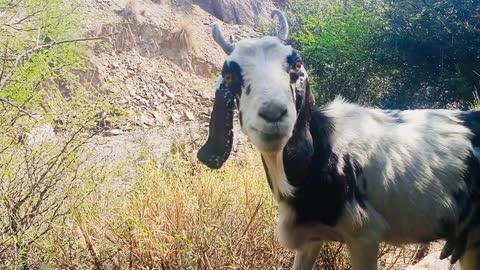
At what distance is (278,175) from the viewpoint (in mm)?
2590

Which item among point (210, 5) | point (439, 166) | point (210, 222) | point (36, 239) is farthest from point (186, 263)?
point (210, 5)

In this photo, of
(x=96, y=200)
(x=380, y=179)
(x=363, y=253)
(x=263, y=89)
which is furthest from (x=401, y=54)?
(x=263, y=89)

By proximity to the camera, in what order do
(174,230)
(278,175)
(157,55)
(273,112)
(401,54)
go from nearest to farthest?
(273,112) → (278,175) → (174,230) → (401,54) → (157,55)

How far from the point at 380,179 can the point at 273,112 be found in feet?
2.74

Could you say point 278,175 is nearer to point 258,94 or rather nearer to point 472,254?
point 258,94

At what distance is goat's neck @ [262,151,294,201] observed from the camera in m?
2.54

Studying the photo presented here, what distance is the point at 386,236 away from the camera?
277cm

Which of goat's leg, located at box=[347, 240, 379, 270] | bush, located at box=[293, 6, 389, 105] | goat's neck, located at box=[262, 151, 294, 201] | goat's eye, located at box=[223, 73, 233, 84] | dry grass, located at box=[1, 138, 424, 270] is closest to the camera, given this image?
goat's eye, located at box=[223, 73, 233, 84]

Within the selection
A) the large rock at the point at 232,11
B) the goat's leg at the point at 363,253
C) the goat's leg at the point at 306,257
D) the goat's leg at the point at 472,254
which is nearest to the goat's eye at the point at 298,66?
the goat's leg at the point at 363,253

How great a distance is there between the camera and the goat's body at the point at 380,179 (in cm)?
261

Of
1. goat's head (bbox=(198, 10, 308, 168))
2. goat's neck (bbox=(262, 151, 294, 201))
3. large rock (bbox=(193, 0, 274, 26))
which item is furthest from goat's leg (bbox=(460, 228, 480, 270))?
large rock (bbox=(193, 0, 274, 26))

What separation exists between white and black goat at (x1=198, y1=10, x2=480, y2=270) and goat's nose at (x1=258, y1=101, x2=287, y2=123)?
65 mm

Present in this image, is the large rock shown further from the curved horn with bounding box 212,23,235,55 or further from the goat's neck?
the goat's neck

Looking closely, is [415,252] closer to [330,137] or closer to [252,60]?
[330,137]
